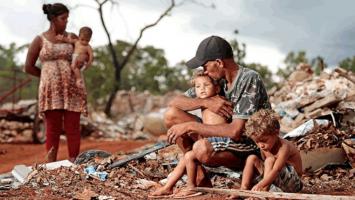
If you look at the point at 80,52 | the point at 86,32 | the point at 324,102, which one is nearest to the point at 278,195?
the point at 80,52

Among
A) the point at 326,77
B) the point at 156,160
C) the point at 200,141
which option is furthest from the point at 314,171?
the point at 326,77

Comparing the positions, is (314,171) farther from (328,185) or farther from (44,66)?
(44,66)

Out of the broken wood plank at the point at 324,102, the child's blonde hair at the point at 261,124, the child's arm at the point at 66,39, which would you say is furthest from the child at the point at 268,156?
the broken wood plank at the point at 324,102

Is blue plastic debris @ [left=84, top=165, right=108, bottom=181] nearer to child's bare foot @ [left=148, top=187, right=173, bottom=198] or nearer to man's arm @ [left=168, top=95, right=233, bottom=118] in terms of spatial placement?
child's bare foot @ [left=148, top=187, right=173, bottom=198]

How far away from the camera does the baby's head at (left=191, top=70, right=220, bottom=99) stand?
190 inches

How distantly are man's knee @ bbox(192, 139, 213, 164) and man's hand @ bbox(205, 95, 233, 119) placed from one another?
28 cm

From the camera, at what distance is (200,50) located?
4852 millimetres

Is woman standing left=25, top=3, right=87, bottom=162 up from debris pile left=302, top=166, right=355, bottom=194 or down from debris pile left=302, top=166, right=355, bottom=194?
up

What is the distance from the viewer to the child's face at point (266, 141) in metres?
4.54

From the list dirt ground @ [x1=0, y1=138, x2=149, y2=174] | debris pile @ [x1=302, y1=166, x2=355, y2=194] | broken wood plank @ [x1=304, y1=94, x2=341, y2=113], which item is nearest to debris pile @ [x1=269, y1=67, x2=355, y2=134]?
broken wood plank @ [x1=304, y1=94, x2=341, y2=113]

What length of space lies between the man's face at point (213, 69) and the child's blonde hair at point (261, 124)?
483 millimetres

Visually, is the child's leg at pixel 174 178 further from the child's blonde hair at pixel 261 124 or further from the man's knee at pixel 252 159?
the child's blonde hair at pixel 261 124

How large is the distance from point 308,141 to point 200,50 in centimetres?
316

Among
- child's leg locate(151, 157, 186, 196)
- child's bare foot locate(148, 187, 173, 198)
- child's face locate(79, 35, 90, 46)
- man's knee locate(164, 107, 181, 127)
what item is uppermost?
child's face locate(79, 35, 90, 46)
